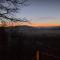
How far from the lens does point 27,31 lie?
1701 millimetres

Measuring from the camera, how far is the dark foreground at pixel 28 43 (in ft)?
5.41

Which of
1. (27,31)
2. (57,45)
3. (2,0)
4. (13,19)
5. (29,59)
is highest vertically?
(2,0)

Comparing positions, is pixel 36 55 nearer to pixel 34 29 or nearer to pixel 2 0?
pixel 34 29

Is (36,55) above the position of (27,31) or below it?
below

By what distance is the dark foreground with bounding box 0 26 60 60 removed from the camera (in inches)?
64.9

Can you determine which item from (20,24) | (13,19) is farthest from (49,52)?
(13,19)

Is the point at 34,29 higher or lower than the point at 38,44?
higher

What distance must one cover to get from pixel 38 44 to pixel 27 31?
20cm

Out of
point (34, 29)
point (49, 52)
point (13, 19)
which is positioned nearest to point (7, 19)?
point (13, 19)

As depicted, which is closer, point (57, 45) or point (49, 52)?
point (57, 45)

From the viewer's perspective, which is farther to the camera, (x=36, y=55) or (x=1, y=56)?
(x=1, y=56)

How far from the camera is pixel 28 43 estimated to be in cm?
172

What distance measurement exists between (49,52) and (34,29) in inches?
14.0

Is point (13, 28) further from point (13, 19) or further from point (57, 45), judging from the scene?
point (57, 45)
